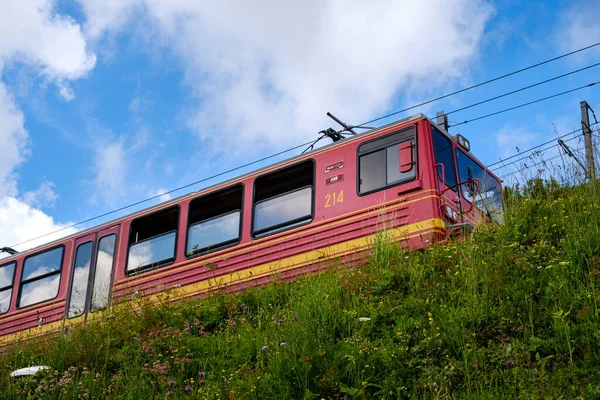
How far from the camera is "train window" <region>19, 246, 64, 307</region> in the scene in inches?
556

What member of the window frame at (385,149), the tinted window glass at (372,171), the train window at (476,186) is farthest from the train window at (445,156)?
the tinted window glass at (372,171)

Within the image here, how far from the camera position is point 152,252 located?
12.6 meters

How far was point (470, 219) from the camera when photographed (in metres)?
10.1

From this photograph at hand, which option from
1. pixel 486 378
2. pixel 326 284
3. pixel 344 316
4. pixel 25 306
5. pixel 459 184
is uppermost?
pixel 459 184

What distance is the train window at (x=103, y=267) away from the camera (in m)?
12.7

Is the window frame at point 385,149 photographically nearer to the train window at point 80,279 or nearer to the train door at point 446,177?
the train door at point 446,177

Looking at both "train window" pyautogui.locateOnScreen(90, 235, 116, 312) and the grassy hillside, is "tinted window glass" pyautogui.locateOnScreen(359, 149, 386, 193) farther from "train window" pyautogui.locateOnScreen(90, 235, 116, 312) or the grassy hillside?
"train window" pyautogui.locateOnScreen(90, 235, 116, 312)

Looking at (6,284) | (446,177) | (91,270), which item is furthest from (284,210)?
(6,284)

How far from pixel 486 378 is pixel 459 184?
16.8 feet

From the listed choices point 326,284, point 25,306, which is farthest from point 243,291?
point 25,306

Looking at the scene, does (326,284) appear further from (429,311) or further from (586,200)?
(586,200)

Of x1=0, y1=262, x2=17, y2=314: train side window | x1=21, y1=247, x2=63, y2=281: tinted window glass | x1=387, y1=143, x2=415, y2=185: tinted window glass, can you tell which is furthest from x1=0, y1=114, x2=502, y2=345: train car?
x1=0, y1=262, x2=17, y2=314: train side window

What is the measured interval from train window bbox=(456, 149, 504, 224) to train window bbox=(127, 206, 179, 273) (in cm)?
525

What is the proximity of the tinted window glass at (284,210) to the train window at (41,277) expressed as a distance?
216 inches
